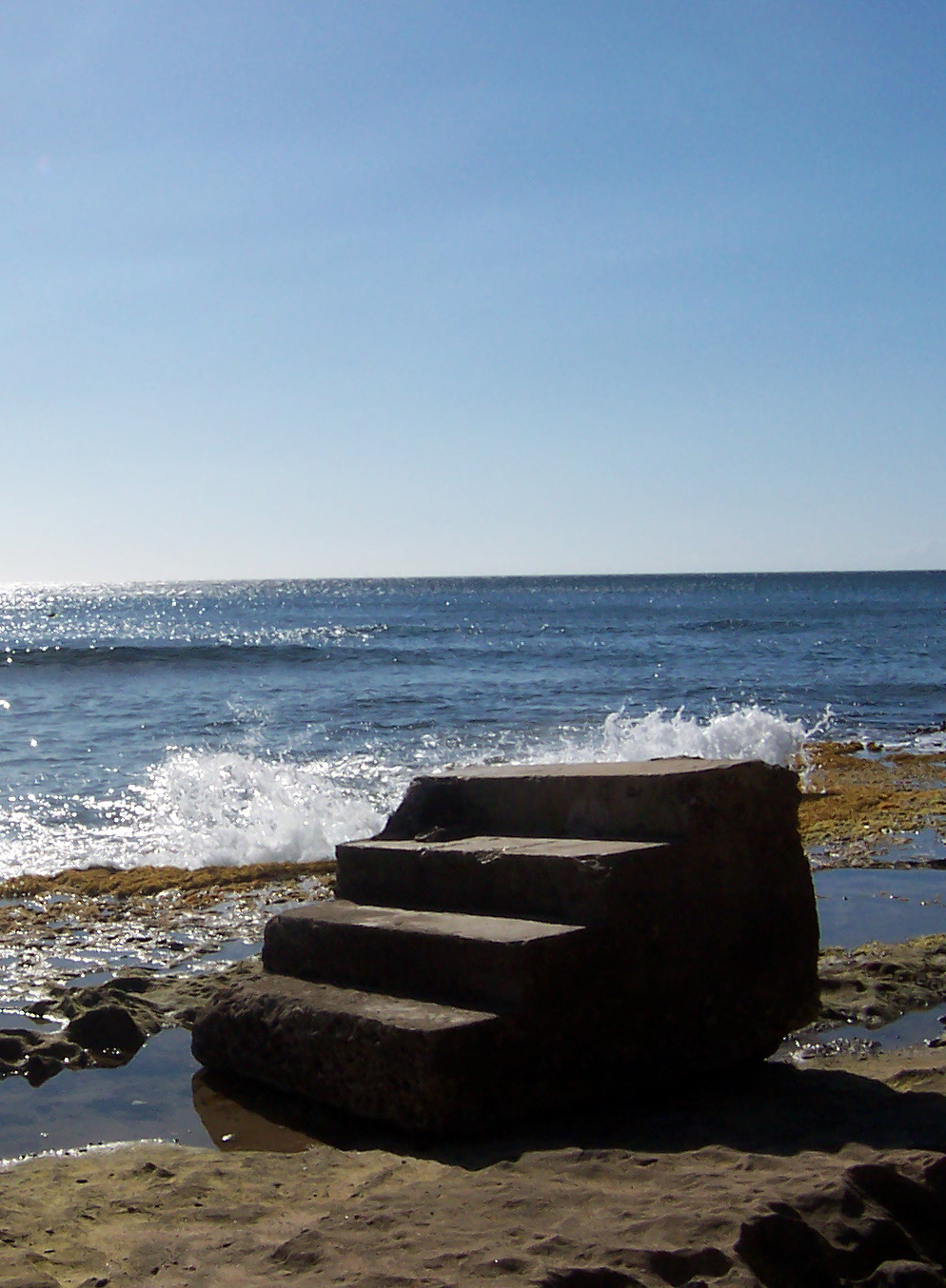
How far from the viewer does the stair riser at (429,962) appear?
3365 millimetres

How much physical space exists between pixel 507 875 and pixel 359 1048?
0.75m

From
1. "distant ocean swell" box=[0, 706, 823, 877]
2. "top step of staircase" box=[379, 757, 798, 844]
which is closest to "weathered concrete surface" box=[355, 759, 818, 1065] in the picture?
"top step of staircase" box=[379, 757, 798, 844]

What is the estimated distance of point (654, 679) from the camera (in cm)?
2458

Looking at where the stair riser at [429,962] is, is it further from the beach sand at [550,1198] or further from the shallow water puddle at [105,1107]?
the shallow water puddle at [105,1107]

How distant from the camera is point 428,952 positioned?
142 inches

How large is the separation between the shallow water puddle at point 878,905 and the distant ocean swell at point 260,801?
3558mm

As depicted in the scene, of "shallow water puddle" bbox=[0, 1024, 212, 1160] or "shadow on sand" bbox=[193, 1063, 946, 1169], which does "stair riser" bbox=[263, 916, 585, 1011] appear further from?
"shallow water puddle" bbox=[0, 1024, 212, 1160]

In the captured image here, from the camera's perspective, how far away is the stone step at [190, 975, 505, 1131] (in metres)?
3.22

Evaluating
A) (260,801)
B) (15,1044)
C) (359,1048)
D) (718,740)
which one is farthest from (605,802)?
(718,740)

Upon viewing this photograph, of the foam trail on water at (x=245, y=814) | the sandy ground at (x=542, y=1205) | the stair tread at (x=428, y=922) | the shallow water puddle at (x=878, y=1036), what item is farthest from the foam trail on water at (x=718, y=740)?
the sandy ground at (x=542, y=1205)

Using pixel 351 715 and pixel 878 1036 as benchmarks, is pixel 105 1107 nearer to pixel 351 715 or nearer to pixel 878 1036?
pixel 878 1036

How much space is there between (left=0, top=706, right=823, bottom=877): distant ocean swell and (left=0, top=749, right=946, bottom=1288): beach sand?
458 cm

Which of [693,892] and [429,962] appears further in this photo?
[693,892]

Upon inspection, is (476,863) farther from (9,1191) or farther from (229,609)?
(229,609)
